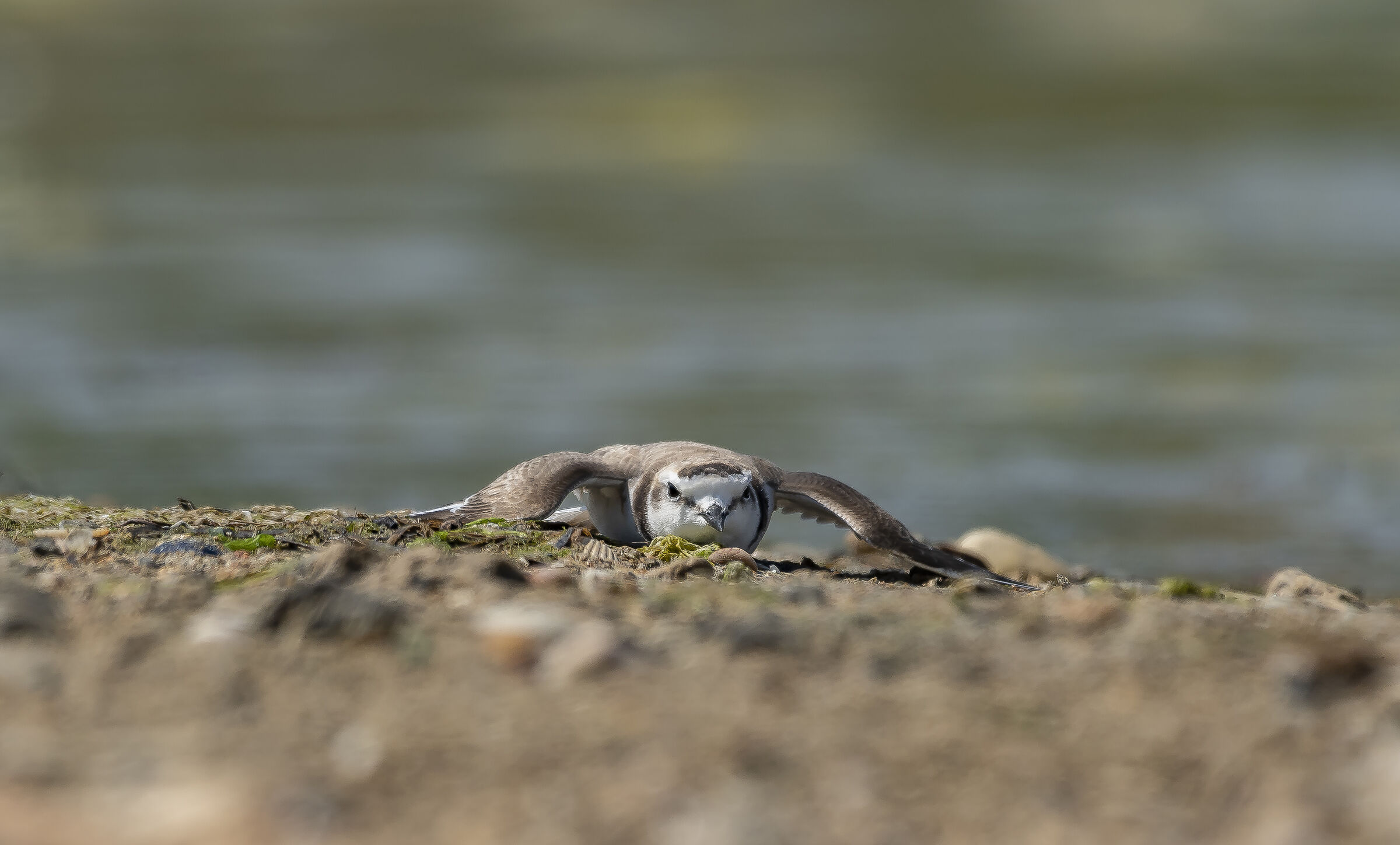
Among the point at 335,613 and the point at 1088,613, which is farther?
the point at 1088,613

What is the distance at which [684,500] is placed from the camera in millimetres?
6305

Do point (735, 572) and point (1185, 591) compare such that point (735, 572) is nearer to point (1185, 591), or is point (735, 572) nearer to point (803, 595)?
point (803, 595)

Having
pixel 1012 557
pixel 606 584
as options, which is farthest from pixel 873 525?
pixel 606 584

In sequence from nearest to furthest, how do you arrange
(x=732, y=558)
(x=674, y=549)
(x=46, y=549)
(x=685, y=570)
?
(x=46, y=549) → (x=685, y=570) → (x=732, y=558) → (x=674, y=549)

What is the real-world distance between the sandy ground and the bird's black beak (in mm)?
1932

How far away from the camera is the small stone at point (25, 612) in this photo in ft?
11.7

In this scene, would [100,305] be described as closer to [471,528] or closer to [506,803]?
[471,528]

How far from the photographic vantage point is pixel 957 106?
90.0 ft

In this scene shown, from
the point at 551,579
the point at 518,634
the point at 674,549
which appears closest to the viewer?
the point at 518,634

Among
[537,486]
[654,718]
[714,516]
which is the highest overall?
[537,486]

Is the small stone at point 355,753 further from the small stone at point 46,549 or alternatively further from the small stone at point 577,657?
the small stone at point 46,549

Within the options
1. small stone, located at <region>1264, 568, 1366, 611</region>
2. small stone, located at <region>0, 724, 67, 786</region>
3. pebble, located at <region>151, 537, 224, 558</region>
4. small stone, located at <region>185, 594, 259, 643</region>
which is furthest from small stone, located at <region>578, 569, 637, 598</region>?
small stone, located at <region>1264, 568, 1366, 611</region>

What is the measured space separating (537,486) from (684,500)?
0.65 metres

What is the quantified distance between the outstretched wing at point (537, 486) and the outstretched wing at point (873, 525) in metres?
0.83
